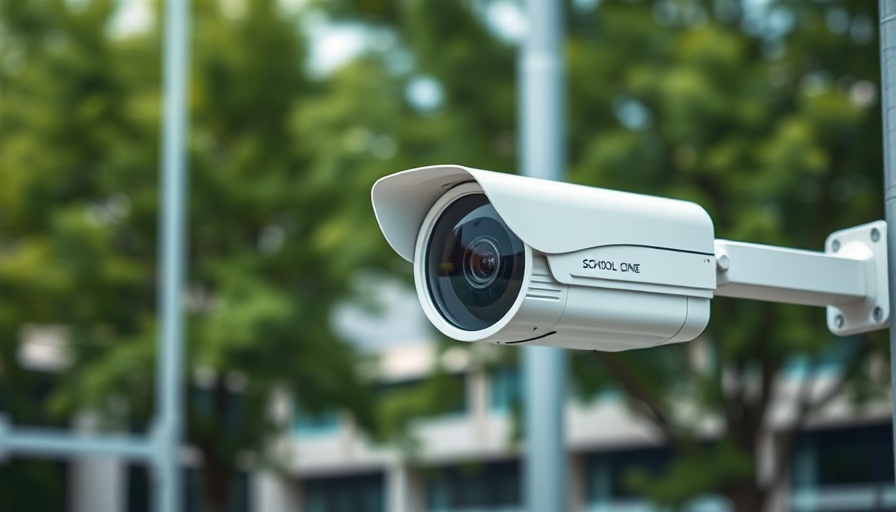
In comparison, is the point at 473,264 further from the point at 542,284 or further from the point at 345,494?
the point at 345,494

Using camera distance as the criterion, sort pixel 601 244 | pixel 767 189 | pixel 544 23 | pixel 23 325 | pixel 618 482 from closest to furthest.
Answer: pixel 601 244 → pixel 544 23 → pixel 767 189 → pixel 23 325 → pixel 618 482

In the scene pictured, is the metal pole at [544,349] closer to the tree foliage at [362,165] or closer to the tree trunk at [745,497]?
the tree foliage at [362,165]

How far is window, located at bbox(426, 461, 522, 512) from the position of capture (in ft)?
119

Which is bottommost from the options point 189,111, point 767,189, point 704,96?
point 767,189

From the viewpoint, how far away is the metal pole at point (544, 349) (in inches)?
257

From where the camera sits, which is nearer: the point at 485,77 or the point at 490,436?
the point at 485,77

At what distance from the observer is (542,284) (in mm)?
2627

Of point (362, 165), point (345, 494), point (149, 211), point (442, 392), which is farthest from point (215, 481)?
point (345, 494)

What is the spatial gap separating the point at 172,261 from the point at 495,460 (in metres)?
19.7

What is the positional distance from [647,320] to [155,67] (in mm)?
19023

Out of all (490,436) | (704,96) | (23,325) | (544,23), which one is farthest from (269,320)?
(490,436)

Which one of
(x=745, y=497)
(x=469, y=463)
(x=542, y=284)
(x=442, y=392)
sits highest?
(x=442, y=392)

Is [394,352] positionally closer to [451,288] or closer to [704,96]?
[704,96]

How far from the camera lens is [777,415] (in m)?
27.6
